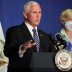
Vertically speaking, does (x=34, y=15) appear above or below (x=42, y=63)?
above

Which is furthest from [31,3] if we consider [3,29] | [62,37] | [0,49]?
[3,29]

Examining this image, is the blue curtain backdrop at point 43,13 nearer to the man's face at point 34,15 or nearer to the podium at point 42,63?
the man's face at point 34,15

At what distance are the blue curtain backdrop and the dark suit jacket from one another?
32.5 inches

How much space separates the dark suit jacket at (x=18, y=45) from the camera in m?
1.40

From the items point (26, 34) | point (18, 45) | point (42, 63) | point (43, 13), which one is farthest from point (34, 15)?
point (43, 13)

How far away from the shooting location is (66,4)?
8.84ft

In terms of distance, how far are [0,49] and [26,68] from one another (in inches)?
33.6

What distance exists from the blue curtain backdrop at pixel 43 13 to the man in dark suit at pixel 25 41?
750 mm

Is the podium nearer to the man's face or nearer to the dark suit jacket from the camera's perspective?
the dark suit jacket

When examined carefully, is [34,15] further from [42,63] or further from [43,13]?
[43,13]

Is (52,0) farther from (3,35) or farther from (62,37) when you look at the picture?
(62,37)

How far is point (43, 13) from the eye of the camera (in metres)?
2.64

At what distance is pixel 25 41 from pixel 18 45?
0.47 ft

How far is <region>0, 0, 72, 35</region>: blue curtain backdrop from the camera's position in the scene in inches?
99.7
